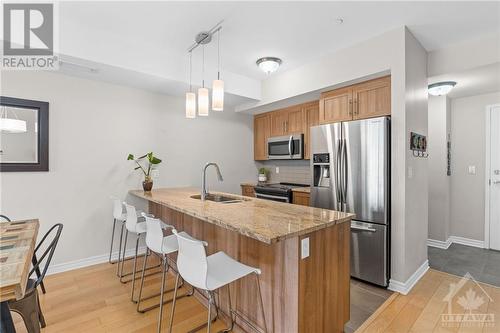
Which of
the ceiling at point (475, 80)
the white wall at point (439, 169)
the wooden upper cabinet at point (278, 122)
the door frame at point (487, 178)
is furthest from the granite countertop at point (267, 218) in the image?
the door frame at point (487, 178)

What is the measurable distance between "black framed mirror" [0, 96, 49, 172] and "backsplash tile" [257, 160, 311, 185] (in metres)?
3.35

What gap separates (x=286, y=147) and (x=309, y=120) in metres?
0.57

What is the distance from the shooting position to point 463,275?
9.46ft

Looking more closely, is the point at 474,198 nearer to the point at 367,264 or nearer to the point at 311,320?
the point at 367,264

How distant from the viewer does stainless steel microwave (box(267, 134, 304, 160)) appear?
4039 mm

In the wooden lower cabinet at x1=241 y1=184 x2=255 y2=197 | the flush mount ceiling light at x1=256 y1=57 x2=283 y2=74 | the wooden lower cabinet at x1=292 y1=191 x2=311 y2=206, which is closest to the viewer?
the flush mount ceiling light at x1=256 y1=57 x2=283 y2=74

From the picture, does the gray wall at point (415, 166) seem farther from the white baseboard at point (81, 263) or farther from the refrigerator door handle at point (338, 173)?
the white baseboard at point (81, 263)

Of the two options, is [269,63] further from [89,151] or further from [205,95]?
[89,151]

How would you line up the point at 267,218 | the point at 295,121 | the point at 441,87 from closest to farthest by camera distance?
the point at 267,218
the point at 441,87
the point at 295,121

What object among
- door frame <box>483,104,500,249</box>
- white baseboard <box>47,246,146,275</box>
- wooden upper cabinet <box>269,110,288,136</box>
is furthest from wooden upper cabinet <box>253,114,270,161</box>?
door frame <box>483,104,500,249</box>

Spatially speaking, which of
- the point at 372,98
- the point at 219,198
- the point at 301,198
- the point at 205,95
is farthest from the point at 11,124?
the point at 372,98

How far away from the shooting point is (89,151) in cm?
319

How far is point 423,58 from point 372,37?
72cm

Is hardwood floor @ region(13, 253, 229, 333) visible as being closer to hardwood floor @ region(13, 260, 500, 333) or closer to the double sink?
hardwood floor @ region(13, 260, 500, 333)
